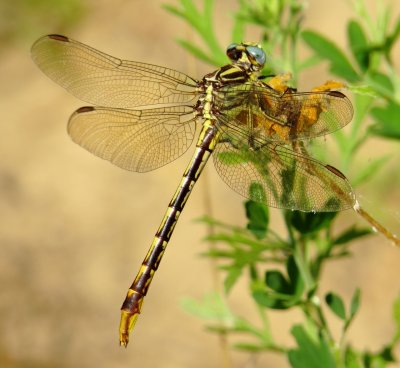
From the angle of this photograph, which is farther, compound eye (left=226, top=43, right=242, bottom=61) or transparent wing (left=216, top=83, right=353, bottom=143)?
compound eye (left=226, top=43, right=242, bottom=61)

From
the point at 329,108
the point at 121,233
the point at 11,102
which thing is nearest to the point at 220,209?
the point at 121,233

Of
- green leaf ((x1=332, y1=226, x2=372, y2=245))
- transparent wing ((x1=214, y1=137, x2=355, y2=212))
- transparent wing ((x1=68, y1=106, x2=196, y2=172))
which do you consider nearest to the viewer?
transparent wing ((x1=214, y1=137, x2=355, y2=212))

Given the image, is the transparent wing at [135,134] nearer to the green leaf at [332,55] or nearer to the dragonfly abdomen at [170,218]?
the dragonfly abdomen at [170,218]

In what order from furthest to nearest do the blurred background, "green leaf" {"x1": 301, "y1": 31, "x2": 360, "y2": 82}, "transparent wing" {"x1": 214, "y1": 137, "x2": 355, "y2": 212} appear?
1. the blurred background
2. "green leaf" {"x1": 301, "y1": 31, "x2": 360, "y2": 82}
3. "transparent wing" {"x1": 214, "y1": 137, "x2": 355, "y2": 212}

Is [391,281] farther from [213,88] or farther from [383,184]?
[213,88]

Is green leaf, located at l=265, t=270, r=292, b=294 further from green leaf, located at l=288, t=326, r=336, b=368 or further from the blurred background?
the blurred background

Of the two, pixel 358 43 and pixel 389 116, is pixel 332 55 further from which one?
pixel 389 116

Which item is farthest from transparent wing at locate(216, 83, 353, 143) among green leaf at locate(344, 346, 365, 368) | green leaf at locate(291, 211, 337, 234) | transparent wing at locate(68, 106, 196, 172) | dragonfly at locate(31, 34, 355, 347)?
green leaf at locate(344, 346, 365, 368)
